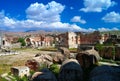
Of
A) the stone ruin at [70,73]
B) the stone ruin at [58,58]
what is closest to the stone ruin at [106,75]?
the stone ruin at [70,73]

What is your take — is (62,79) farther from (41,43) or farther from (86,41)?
(41,43)

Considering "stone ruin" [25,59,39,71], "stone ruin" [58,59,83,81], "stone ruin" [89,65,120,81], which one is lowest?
"stone ruin" [25,59,39,71]

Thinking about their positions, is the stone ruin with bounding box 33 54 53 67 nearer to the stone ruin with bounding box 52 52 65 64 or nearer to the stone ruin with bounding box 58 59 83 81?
the stone ruin with bounding box 52 52 65 64

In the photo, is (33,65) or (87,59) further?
(33,65)

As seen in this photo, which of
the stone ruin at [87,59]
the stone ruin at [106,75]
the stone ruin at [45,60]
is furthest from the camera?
the stone ruin at [45,60]


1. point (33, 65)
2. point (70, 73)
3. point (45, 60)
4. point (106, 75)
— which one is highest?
point (106, 75)

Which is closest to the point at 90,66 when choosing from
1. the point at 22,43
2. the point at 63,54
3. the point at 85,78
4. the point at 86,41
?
the point at 85,78

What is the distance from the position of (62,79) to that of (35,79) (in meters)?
2.98

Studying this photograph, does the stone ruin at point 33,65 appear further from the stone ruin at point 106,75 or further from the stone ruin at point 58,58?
the stone ruin at point 106,75

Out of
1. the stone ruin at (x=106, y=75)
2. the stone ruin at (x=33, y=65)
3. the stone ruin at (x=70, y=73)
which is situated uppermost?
the stone ruin at (x=106, y=75)

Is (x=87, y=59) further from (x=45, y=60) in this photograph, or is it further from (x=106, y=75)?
(x=106, y=75)

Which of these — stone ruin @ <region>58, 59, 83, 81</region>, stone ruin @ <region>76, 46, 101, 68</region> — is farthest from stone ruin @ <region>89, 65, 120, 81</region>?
stone ruin @ <region>76, 46, 101, 68</region>

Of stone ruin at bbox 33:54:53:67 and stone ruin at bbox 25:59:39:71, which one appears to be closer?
stone ruin at bbox 25:59:39:71

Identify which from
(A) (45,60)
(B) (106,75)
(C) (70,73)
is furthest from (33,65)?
(B) (106,75)
